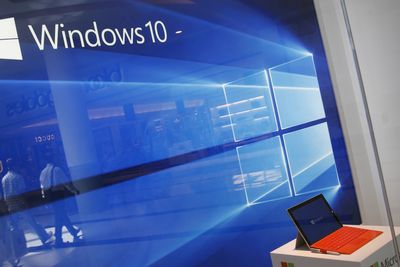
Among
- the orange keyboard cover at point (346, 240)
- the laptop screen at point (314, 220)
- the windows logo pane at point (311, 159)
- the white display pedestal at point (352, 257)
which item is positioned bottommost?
the white display pedestal at point (352, 257)

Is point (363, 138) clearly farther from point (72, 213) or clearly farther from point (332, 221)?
point (72, 213)

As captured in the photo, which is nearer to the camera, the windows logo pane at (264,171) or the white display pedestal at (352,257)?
the white display pedestal at (352,257)

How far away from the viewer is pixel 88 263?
2584mm

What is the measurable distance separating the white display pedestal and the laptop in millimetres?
41

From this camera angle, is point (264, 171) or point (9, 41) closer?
point (9, 41)

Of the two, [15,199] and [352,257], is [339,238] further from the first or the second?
[15,199]

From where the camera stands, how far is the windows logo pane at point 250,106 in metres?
3.27

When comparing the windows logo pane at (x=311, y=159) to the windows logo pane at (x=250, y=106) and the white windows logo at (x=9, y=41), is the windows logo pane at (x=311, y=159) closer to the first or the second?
the windows logo pane at (x=250, y=106)

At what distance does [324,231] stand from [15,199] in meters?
1.72

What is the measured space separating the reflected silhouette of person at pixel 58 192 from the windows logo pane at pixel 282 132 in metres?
1.30

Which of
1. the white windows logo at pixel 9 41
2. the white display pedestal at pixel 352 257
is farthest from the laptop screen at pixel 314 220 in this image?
the white windows logo at pixel 9 41

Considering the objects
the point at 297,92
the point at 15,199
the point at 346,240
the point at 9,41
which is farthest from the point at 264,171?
the point at 9,41

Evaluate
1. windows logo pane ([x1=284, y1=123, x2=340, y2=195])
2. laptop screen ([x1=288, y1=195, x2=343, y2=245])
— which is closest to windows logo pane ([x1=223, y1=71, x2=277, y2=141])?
windows logo pane ([x1=284, y1=123, x2=340, y2=195])

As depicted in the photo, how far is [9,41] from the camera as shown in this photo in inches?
97.7
